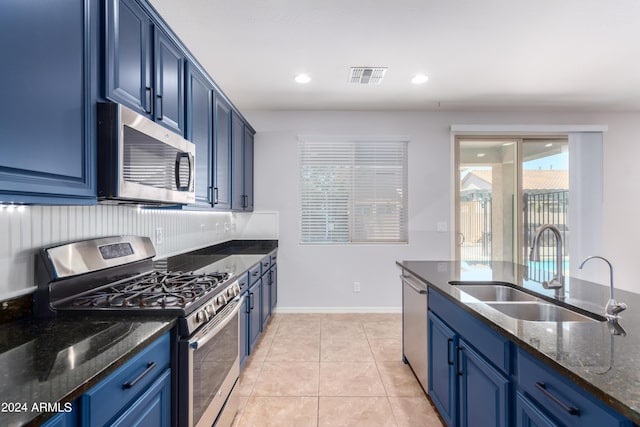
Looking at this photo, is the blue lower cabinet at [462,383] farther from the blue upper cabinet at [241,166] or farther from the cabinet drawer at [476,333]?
the blue upper cabinet at [241,166]

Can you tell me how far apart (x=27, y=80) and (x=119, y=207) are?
114 cm

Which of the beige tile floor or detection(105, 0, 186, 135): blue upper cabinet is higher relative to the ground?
detection(105, 0, 186, 135): blue upper cabinet

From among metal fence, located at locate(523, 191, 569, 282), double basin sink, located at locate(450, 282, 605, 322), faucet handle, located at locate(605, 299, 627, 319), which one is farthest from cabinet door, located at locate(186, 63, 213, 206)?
metal fence, located at locate(523, 191, 569, 282)

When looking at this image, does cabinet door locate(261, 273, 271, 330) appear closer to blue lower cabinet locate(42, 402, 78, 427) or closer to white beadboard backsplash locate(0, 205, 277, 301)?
white beadboard backsplash locate(0, 205, 277, 301)

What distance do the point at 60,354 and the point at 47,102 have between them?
2.62 ft

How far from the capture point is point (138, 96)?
5.17 feet

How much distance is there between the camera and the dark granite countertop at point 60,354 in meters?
0.77

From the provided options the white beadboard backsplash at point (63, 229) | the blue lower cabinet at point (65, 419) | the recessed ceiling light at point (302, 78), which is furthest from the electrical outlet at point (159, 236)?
the recessed ceiling light at point (302, 78)

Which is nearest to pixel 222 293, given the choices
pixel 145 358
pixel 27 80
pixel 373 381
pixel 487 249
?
pixel 145 358

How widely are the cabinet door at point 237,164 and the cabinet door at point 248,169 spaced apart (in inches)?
5.3

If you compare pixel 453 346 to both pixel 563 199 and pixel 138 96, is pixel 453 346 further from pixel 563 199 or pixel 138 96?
pixel 563 199

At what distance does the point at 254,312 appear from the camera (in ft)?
9.37

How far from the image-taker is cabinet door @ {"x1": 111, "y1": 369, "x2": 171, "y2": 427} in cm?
104

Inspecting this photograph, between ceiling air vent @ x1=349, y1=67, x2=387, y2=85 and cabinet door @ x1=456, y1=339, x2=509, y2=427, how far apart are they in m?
2.42
